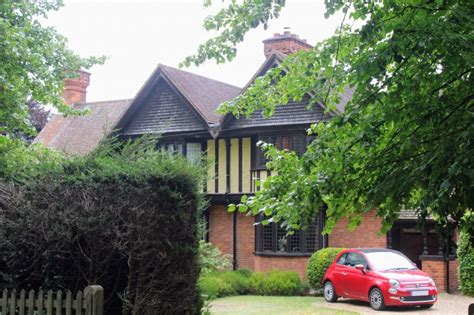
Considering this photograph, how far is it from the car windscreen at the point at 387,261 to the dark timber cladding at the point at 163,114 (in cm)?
1005

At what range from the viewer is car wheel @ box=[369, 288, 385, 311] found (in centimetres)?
1728

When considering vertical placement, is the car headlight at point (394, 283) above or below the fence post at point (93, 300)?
below

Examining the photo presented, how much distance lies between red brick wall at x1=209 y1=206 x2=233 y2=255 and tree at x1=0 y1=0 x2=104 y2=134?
12.5 m

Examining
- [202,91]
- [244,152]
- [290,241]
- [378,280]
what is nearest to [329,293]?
[378,280]

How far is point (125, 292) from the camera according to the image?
28.8ft

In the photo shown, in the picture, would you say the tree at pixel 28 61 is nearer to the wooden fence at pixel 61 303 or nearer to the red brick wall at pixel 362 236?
the wooden fence at pixel 61 303

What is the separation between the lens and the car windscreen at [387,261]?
1805cm

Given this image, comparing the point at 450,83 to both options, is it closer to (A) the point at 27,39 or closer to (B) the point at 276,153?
(B) the point at 276,153

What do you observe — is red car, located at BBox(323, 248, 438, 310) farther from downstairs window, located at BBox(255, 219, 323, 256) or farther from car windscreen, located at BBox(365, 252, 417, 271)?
downstairs window, located at BBox(255, 219, 323, 256)

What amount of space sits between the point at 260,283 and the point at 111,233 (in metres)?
14.3

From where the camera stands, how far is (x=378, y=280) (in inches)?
688

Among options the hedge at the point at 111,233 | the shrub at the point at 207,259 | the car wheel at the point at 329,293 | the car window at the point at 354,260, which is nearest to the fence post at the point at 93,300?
the hedge at the point at 111,233

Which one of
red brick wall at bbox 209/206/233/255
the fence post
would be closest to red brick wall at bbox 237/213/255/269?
red brick wall at bbox 209/206/233/255

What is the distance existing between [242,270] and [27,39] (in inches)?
570
